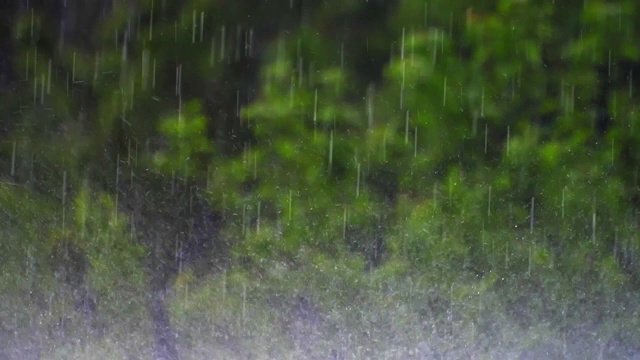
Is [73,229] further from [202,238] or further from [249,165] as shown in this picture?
[249,165]

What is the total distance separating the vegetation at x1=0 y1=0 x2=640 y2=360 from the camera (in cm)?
453

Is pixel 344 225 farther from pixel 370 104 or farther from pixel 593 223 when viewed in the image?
pixel 593 223

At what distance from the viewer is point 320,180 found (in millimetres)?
4621

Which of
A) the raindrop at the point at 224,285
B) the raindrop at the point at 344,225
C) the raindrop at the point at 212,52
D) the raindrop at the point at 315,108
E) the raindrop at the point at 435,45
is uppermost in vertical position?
the raindrop at the point at 435,45

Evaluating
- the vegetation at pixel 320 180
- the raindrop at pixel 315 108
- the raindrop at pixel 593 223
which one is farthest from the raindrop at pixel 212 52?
the raindrop at pixel 593 223

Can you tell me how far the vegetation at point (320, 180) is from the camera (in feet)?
14.9

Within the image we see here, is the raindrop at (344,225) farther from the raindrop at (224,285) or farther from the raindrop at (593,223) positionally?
the raindrop at (593,223)

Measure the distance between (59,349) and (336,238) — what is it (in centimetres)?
144

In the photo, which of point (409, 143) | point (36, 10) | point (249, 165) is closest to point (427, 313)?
point (409, 143)

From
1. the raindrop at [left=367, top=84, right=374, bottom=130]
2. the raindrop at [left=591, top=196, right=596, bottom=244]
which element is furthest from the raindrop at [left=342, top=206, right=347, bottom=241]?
the raindrop at [left=591, top=196, right=596, bottom=244]

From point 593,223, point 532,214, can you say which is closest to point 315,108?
point 532,214

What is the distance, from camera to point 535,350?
4.50m

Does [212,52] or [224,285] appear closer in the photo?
[224,285]

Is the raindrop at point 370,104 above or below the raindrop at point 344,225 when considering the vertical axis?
above
